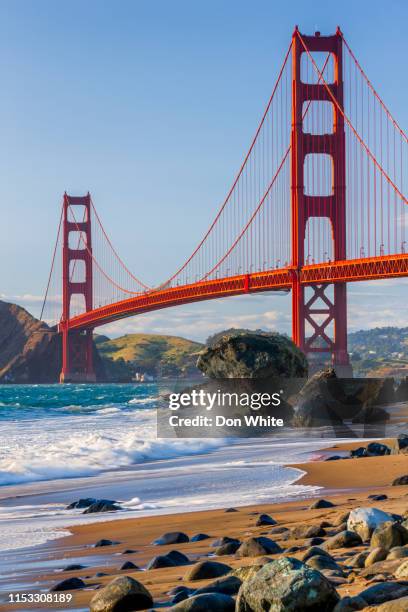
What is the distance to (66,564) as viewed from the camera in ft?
22.1

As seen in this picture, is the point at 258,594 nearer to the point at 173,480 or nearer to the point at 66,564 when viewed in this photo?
the point at 66,564

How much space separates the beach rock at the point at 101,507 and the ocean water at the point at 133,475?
143 millimetres

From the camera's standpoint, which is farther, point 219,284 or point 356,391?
point 219,284

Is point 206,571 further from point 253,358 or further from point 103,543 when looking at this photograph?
point 253,358

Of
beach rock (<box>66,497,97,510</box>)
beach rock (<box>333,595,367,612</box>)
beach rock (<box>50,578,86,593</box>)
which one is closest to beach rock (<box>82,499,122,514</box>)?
beach rock (<box>66,497,97,510</box>)

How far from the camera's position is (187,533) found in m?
7.82

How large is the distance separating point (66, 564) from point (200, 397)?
19952mm

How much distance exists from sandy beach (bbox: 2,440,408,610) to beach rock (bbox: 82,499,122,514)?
2.65 ft

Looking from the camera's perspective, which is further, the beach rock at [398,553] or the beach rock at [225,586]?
the beach rock at [398,553]

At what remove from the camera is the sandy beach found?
560 cm

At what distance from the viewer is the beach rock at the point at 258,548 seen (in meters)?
6.15

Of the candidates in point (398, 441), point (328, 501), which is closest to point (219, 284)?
point (398, 441)

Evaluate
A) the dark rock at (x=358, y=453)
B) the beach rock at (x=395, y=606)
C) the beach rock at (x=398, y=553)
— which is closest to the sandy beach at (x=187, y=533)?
the beach rock at (x=398, y=553)

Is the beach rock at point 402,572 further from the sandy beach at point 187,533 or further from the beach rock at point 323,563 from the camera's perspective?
the beach rock at point 323,563
